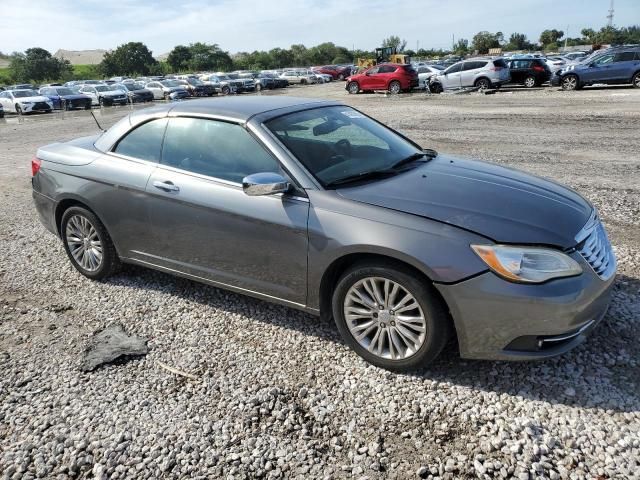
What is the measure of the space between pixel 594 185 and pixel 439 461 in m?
5.98

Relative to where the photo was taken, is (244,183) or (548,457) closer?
(548,457)

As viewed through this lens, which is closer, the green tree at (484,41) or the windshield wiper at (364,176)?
the windshield wiper at (364,176)

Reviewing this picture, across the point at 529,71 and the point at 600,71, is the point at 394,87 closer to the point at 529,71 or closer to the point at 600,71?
the point at 529,71

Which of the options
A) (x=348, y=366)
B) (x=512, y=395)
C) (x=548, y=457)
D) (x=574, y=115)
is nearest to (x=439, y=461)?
(x=548, y=457)

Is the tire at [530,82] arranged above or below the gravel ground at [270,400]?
above

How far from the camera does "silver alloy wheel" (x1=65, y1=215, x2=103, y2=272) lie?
185 inches

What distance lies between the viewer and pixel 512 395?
3021mm

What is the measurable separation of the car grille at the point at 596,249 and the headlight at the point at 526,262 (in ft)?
0.68

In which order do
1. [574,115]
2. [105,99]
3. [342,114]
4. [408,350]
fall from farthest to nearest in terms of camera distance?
[105,99] < [574,115] < [342,114] < [408,350]

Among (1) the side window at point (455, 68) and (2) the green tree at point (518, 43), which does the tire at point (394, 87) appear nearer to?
(1) the side window at point (455, 68)

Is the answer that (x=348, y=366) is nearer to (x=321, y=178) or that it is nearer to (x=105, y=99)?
(x=321, y=178)

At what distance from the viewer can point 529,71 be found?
25.0m

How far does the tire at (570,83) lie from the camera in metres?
22.6

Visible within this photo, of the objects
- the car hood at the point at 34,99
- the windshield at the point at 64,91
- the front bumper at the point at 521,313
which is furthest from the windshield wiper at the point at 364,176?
the windshield at the point at 64,91
